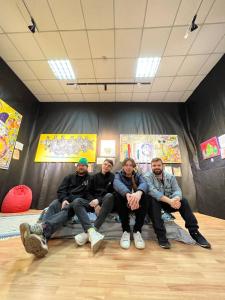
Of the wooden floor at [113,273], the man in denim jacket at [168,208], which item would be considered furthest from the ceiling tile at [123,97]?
the wooden floor at [113,273]

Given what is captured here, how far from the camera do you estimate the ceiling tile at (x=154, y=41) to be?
8.10 ft

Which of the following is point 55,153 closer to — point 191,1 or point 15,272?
point 15,272

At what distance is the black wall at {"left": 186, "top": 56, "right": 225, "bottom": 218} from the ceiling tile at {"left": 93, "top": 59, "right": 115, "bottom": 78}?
2.08 meters

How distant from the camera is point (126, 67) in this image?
318 cm

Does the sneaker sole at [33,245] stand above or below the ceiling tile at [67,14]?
below

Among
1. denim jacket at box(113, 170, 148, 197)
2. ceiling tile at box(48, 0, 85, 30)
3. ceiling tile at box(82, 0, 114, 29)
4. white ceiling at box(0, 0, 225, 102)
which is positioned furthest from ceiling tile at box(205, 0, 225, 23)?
denim jacket at box(113, 170, 148, 197)

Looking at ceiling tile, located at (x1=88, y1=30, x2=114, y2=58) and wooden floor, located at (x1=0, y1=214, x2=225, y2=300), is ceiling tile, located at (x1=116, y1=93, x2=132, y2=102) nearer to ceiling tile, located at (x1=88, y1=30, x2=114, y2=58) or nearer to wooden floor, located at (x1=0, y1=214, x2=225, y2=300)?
ceiling tile, located at (x1=88, y1=30, x2=114, y2=58)

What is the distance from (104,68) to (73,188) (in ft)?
8.26

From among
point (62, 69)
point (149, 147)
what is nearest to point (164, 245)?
point (149, 147)

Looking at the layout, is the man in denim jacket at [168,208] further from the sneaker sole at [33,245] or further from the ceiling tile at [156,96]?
the ceiling tile at [156,96]

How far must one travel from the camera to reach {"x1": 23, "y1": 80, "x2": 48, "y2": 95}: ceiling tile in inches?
144

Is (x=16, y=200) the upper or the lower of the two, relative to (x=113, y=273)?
upper

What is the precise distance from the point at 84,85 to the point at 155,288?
3.79 m

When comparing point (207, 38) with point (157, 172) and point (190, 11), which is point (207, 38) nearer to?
point (190, 11)
